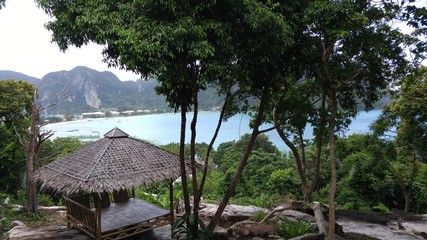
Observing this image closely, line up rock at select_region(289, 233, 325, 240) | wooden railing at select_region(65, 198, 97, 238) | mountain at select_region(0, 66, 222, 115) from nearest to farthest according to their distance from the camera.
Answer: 1. rock at select_region(289, 233, 325, 240)
2. wooden railing at select_region(65, 198, 97, 238)
3. mountain at select_region(0, 66, 222, 115)

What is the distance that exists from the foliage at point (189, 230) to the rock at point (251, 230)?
3.84 feet

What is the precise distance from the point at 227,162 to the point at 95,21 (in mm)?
19928

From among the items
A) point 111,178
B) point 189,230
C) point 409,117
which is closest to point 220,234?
point 189,230

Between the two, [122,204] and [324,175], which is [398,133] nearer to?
[324,175]

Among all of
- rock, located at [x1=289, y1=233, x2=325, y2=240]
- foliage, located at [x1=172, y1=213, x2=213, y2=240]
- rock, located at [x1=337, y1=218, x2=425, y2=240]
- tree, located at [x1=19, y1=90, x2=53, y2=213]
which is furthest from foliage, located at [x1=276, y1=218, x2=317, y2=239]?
tree, located at [x1=19, y1=90, x2=53, y2=213]

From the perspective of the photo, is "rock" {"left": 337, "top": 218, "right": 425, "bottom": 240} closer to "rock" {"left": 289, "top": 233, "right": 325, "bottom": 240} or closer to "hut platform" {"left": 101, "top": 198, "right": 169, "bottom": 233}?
"rock" {"left": 289, "top": 233, "right": 325, "bottom": 240}

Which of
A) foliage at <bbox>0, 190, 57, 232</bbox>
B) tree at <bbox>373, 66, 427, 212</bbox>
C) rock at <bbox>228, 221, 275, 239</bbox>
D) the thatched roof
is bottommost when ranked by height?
foliage at <bbox>0, 190, 57, 232</bbox>

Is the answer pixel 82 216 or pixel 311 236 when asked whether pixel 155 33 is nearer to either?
pixel 82 216

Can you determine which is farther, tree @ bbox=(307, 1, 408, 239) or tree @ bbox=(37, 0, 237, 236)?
tree @ bbox=(307, 1, 408, 239)

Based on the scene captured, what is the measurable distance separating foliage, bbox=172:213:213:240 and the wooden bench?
1.02 m

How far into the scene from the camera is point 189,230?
6336 millimetres

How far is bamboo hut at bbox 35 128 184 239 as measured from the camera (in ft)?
21.0

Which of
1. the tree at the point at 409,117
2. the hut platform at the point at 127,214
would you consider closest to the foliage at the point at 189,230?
the hut platform at the point at 127,214

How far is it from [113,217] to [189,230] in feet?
7.52
